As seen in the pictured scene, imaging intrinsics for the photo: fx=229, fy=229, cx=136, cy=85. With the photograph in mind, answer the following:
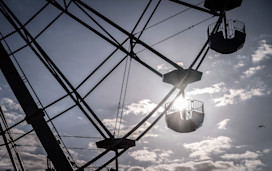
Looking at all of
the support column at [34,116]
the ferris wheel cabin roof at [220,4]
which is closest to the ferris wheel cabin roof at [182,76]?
the ferris wheel cabin roof at [220,4]

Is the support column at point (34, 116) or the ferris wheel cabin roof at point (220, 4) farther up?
the ferris wheel cabin roof at point (220, 4)

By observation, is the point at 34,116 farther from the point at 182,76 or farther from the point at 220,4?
the point at 220,4

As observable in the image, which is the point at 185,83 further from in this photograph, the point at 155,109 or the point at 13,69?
the point at 13,69

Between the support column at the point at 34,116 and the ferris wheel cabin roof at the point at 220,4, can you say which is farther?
the support column at the point at 34,116

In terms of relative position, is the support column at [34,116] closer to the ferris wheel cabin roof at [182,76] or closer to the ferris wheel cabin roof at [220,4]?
the ferris wheel cabin roof at [182,76]

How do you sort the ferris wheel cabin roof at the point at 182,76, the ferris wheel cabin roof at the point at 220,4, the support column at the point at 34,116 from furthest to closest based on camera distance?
1. the support column at the point at 34,116
2. the ferris wheel cabin roof at the point at 220,4
3. the ferris wheel cabin roof at the point at 182,76

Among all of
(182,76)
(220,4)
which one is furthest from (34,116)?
(220,4)

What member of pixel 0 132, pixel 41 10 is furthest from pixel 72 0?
pixel 0 132

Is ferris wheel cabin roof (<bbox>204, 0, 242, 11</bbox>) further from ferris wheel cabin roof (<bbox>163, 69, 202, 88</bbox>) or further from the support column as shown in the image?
the support column

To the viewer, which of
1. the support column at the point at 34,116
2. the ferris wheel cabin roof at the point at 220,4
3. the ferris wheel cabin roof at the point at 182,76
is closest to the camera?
the ferris wheel cabin roof at the point at 182,76

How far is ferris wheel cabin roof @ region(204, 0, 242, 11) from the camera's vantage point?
8.16 meters

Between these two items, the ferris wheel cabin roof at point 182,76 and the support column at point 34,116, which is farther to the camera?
the support column at point 34,116

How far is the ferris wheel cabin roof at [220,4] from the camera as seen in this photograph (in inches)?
321

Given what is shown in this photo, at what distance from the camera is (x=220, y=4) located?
27.0ft
